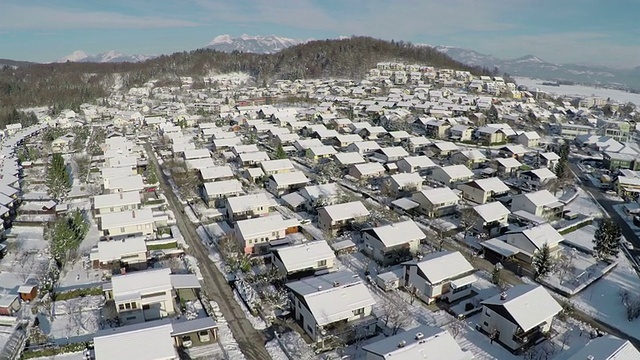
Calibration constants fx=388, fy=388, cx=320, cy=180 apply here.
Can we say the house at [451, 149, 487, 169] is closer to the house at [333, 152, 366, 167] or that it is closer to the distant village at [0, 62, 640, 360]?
the distant village at [0, 62, 640, 360]

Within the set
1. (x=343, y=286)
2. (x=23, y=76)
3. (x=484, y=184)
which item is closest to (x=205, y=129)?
(x=484, y=184)

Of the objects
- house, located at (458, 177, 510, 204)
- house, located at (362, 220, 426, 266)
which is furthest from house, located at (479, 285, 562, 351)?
house, located at (458, 177, 510, 204)

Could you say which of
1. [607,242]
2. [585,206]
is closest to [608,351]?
[607,242]

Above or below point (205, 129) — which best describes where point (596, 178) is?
below

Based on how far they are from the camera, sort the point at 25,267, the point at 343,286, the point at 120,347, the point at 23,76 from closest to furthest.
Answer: the point at 120,347 → the point at 343,286 → the point at 25,267 → the point at 23,76

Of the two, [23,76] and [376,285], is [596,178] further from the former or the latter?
[23,76]

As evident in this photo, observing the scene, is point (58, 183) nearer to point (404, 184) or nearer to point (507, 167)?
point (404, 184)
